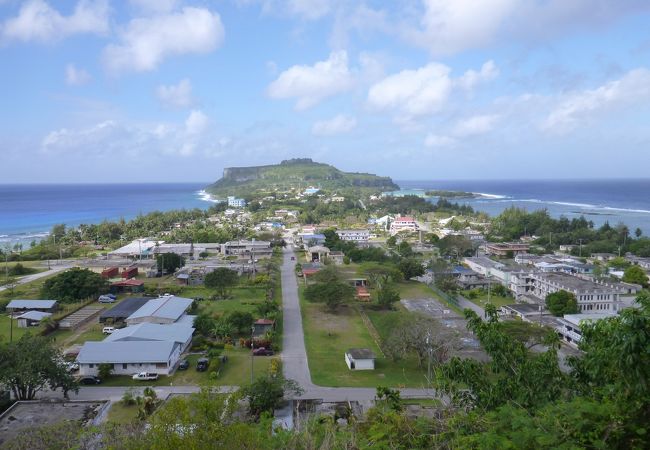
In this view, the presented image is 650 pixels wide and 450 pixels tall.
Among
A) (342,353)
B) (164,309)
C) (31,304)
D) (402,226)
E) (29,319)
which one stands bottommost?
(342,353)

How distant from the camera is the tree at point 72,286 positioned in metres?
25.9

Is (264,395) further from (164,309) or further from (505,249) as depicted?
(505,249)

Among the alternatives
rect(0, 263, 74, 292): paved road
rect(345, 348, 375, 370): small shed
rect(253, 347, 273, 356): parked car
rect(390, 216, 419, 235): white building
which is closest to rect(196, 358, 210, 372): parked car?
rect(253, 347, 273, 356): parked car

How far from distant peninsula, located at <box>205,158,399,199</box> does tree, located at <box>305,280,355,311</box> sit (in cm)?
12471

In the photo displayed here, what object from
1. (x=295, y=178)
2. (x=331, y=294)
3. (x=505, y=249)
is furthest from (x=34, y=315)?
(x=295, y=178)

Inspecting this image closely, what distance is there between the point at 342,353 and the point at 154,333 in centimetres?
761

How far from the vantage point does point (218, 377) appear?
16531 mm

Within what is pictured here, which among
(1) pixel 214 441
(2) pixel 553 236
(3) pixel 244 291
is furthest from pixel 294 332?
(2) pixel 553 236

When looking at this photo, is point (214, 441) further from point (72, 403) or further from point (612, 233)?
point (612, 233)

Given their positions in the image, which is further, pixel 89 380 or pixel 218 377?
pixel 218 377

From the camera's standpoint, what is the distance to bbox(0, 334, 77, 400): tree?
1362cm

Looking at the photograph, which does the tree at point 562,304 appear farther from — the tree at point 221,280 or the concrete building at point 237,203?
the concrete building at point 237,203

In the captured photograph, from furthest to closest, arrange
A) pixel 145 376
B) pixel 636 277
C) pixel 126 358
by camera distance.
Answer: pixel 636 277, pixel 126 358, pixel 145 376

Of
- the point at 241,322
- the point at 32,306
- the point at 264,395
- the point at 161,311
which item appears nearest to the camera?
the point at 264,395
